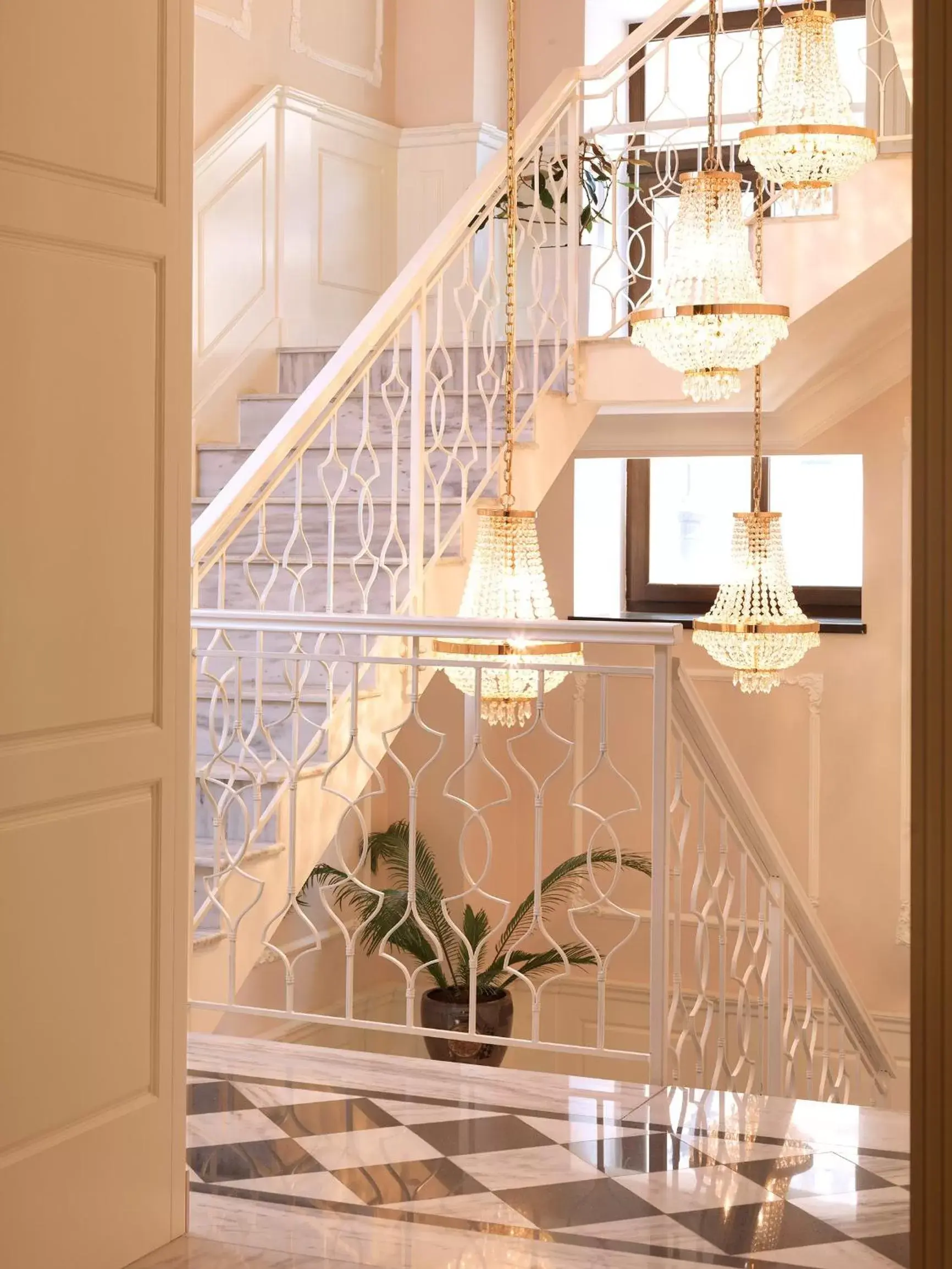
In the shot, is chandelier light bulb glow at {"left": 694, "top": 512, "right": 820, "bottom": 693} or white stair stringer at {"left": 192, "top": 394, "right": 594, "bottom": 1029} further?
chandelier light bulb glow at {"left": 694, "top": 512, "right": 820, "bottom": 693}

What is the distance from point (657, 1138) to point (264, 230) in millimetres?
5284

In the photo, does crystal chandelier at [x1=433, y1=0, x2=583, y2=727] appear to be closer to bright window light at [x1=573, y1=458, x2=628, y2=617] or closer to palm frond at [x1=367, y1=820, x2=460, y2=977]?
palm frond at [x1=367, y1=820, x2=460, y2=977]

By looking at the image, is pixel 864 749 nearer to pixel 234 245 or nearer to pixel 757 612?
pixel 757 612

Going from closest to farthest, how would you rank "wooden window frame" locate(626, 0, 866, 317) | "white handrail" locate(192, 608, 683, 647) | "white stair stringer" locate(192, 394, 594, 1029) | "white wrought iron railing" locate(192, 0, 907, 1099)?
"white handrail" locate(192, 608, 683, 647)
"white wrought iron railing" locate(192, 0, 907, 1099)
"white stair stringer" locate(192, 394, 594, 1029)
"wooden window frame" locate(626, 0, 866, 317)

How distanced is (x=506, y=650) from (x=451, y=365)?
83.0 inches

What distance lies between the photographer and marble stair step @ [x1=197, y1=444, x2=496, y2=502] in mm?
5656

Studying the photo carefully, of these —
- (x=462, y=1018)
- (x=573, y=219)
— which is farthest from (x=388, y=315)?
(x=462, y=1018)

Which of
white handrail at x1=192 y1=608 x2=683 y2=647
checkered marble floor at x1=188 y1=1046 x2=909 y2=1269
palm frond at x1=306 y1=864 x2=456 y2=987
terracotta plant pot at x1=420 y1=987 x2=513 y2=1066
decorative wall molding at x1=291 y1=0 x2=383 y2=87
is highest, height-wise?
decorative wall molding at x1=291 y1=0 x2=383 y2=87

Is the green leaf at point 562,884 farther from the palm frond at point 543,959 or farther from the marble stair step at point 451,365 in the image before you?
the marble stair step at point 451,365

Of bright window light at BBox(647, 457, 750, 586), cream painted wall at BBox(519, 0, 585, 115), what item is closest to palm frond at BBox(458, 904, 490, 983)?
bright window light at BBox(647, 457, 750, 586)

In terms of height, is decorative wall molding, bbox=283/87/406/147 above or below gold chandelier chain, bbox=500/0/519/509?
above

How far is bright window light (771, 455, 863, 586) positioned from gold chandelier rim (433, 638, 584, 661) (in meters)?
4.21

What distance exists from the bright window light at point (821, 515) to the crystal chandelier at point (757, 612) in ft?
8.89

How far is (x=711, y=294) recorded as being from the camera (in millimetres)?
4711
